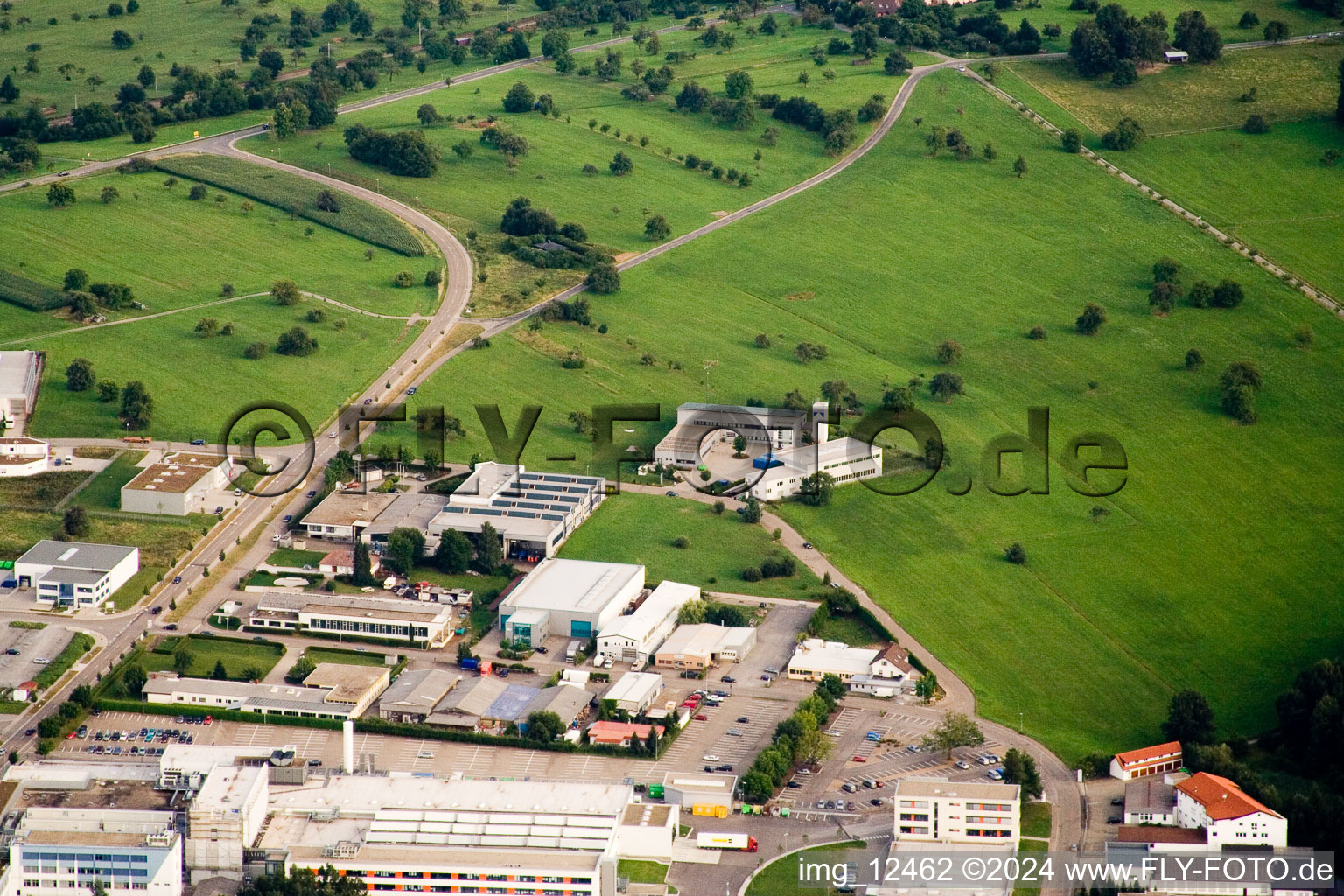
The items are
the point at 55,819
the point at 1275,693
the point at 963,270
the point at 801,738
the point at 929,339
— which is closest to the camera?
the point at 55,819

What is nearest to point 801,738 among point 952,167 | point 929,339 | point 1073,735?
point 1073,735

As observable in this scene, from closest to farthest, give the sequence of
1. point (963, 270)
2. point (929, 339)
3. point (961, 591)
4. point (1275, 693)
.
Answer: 1. point (1275, 693)
2. point (961, 591)
3. point (929, 339)
4. point (963, 270)

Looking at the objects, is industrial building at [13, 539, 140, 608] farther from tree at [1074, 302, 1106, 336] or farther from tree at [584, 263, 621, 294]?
tree at [1074, 302, 1106, 336]

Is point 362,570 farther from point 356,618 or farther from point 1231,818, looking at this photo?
point 1231,818

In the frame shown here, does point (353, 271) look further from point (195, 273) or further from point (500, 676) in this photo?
point (500, 676)

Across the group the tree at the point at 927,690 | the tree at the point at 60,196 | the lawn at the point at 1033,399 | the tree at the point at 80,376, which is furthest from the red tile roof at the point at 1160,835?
the tree at the point at 60,196

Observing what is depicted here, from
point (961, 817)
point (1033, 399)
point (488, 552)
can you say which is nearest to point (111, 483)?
point (488, 552)

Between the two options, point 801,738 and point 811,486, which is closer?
point 801,738

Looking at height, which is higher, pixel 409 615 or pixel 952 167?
pixel 952 167
